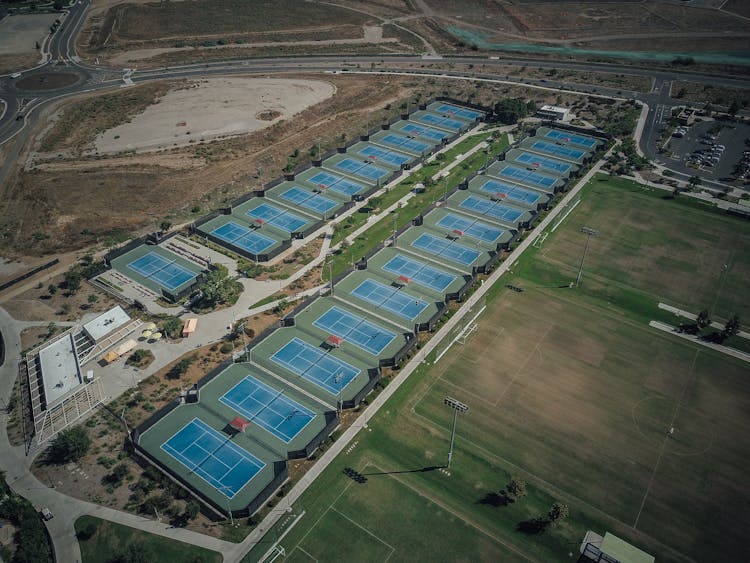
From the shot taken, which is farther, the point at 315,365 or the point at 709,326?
the point at 709,326

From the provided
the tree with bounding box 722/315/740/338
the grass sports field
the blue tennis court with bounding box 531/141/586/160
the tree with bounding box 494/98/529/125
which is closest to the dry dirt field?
the tree with bounding box 494/98/529/125

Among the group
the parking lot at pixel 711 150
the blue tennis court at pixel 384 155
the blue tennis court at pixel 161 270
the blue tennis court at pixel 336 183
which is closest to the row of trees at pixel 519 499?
the blue tennis court at pixel 161 270

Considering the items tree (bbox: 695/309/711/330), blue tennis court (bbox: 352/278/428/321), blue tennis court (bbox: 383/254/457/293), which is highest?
tree (bbox: 695/309/711/330)

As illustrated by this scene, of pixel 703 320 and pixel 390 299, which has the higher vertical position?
pixel 703 320

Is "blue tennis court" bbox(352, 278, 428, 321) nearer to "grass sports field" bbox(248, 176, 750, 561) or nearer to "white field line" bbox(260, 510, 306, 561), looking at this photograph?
"grass sports field" bbox(248, 176, 750, 561)

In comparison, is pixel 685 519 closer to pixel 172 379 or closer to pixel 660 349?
pixel 660 349

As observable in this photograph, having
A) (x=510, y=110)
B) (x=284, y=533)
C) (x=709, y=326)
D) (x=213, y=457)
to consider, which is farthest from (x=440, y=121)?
(x=284, y=533)

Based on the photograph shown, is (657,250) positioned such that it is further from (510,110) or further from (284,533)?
(284,533)
